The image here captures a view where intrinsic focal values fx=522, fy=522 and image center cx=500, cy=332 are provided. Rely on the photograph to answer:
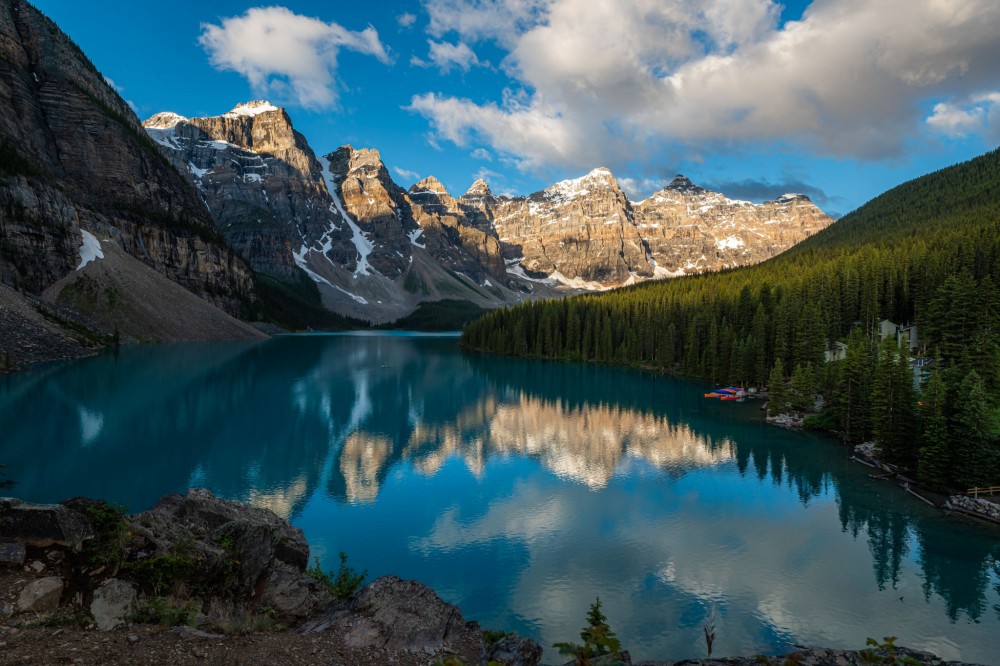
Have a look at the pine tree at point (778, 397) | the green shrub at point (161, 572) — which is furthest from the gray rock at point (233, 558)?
the pine tree at point (778, 397)

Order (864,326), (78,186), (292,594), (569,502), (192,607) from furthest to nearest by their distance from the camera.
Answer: (78,186)
(864,326)
(569,502)
(292,594)
(192,607)

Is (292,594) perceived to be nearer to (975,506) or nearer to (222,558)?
(222,558)

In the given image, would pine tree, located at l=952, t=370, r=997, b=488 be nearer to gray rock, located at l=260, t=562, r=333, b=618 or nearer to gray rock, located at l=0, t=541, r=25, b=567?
gray rock, located at l=260, t=562, r=333, b=618

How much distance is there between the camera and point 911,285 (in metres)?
77.0

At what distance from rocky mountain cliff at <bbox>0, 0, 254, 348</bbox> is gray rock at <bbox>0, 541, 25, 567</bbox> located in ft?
376

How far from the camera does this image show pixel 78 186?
140 meters

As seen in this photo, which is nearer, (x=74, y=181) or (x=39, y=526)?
(x=39, y=526)

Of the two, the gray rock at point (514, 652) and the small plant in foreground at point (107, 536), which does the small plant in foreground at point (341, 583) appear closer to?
the gray rock at point (514, 652)

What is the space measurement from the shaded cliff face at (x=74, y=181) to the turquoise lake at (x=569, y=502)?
203 ft

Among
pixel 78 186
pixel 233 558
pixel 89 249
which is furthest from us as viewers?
pixel 78 186

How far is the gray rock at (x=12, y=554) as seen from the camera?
9469 millimetres

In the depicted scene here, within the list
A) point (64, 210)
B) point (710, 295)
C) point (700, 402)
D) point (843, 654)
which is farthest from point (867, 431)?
point (64, 210)

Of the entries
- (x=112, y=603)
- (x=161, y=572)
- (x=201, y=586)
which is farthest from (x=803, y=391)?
(x=112, y=603)

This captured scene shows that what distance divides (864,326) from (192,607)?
3626 inches
